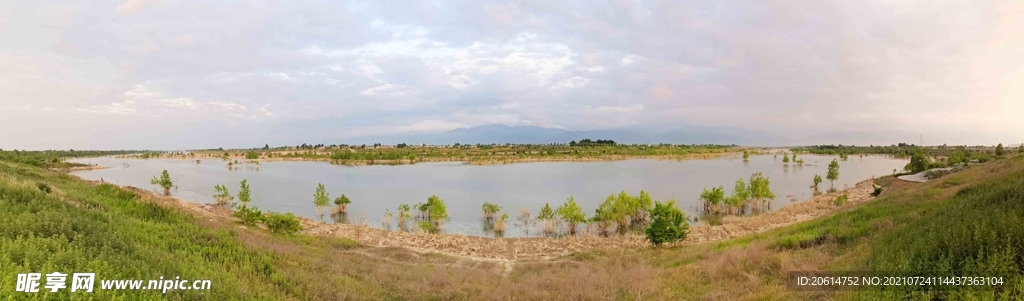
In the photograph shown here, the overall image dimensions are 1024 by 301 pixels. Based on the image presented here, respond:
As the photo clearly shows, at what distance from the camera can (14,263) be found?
15.4 feet

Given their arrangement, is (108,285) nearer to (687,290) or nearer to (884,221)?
(687,290)

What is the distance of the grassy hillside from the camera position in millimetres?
5684

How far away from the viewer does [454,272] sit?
12.6 meters

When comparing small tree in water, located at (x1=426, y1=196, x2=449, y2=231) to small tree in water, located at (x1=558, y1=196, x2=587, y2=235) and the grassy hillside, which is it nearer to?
small tree in water, located at (x1=558, y1=196, x2=587, y2=235)

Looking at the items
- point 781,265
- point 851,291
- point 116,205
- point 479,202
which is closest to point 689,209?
point 479,202

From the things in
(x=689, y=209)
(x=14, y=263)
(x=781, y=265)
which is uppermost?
(x=14, y=263)

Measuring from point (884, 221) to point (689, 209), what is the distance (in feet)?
75.3

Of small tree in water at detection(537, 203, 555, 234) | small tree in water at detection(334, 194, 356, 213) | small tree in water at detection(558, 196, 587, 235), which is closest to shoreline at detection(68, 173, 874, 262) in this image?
small tree in water at detection(558, 196, 587, 235)

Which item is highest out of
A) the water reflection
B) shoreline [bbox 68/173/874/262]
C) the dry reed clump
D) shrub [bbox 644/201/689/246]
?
shrub [bbox 644/201/689/246]

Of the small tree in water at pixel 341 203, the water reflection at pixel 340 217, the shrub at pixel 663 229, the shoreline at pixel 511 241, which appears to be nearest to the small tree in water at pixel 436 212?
the shoreline at pixel 511 241

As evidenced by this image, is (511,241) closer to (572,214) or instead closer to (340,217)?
(572,214)

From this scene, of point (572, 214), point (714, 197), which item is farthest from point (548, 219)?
point (714, 197)

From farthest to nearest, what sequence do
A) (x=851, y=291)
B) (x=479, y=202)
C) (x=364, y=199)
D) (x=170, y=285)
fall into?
(x=364, y=199), (x=479, y=202), (x=851, y=291), (x=170, y=285)

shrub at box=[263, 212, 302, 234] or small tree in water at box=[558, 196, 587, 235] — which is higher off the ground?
shrub at box=[263, 212, 302, 234]
